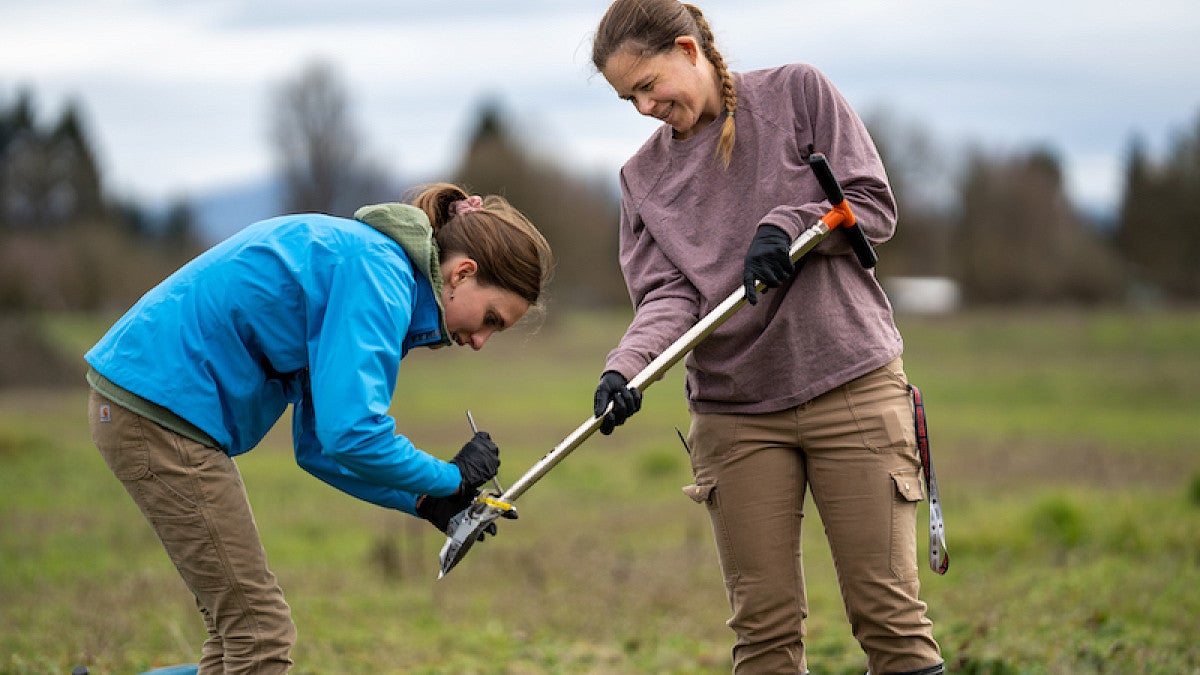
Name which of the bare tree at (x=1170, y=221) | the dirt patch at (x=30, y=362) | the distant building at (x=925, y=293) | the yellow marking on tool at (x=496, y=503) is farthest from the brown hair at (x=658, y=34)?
the distant building at (x=925, y=293)

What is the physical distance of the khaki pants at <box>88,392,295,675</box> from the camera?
3.46 meters

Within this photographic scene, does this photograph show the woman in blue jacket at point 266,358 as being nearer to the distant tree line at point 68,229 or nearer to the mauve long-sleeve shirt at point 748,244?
the mauve long-sleeve shirt at point 748,244

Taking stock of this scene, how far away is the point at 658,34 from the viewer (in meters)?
3.77

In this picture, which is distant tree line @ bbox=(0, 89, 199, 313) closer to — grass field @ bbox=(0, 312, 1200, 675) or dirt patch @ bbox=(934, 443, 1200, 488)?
grass field @ bbox=(0, 312, 1200, 675)

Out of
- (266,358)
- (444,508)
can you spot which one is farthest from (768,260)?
(266,358)

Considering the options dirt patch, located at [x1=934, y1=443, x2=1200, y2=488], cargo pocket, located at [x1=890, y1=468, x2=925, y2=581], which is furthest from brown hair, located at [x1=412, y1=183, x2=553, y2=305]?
dirt patch, located at [x1=934, y1=443, x2=1200, y2=488]

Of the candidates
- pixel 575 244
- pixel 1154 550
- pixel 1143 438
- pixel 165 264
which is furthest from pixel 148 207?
pixel 1154 550

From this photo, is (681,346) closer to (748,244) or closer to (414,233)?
(748,244)

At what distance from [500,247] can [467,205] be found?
0.78 feet

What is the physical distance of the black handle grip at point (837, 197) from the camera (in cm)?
360

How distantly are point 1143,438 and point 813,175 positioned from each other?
13.9 m

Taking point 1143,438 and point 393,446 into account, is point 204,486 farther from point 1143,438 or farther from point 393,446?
point 1143,438

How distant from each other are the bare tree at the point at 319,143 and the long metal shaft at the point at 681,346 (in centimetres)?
5204

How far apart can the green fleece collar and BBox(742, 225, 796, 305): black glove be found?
0.92 metres
